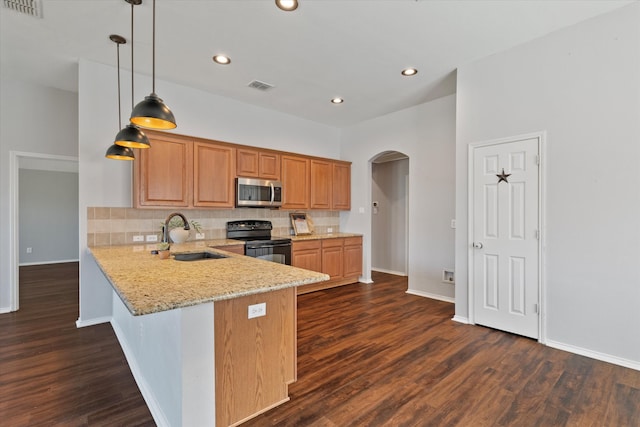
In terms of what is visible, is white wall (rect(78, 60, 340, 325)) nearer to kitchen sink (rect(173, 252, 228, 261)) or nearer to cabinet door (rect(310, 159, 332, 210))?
kitchen sink (rect(173, 252, 228, 261))

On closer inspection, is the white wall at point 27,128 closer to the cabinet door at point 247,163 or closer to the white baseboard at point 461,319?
the cabinet door at point 247,163

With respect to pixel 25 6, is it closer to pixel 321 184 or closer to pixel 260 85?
pixel 260 85

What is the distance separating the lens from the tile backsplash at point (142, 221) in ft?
11.4

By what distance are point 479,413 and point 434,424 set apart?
34 cm

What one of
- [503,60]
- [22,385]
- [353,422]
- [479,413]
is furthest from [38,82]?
[479,413]

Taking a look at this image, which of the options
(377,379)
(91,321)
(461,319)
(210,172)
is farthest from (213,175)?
(461,319)

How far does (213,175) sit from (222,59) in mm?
1421

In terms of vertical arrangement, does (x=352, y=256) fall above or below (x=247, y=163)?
below

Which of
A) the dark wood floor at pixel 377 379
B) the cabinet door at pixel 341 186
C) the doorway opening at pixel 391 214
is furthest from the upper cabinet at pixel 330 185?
the dark wood floor at pixel 377 379

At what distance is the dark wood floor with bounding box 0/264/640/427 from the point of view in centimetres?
191

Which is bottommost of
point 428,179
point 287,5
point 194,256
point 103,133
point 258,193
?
point 194,256

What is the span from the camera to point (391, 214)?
6.58 m

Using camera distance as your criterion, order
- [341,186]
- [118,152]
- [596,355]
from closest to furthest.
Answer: [596,355]
[118,152]
[341,186]

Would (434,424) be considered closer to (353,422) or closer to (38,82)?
(353,422)
